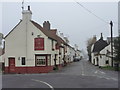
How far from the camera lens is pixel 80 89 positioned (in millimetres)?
17250

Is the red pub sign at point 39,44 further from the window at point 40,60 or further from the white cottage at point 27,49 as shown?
the window at point 40,60

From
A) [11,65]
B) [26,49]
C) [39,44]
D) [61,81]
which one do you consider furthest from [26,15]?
[61,81]

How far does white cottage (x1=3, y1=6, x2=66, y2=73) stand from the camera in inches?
1623

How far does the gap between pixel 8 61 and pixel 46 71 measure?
5.92 m

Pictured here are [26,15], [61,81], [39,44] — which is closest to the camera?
[61,81]

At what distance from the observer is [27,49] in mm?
41562

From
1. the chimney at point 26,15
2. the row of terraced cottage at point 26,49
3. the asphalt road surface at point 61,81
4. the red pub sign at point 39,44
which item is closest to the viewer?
the asphalt road surface at point 61,81

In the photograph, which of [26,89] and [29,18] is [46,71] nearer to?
[29,18]

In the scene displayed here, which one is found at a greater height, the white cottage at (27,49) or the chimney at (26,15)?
the chimney at (26,15)

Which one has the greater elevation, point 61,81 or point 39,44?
point 39,44

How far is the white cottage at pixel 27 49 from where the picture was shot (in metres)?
41.2

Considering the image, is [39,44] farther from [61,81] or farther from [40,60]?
[61,81]

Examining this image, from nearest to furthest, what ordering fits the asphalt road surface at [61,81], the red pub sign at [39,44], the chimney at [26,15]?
1. the asphalt road surface at [61,81]
2. the red pub sign at [39,44]
3. the chimney at [26,15]

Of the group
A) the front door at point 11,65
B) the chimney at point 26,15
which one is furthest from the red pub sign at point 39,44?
the front door at point 11,65
